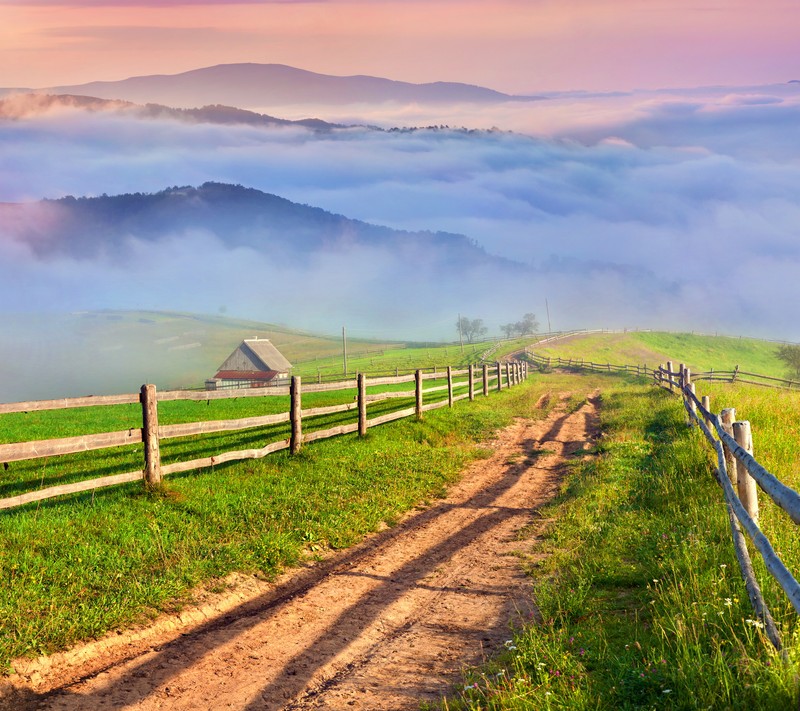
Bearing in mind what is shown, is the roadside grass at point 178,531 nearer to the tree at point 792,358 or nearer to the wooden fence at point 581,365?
the wooden fence at point 581,365

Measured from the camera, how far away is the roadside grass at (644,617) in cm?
446

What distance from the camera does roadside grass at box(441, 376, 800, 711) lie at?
4465mm

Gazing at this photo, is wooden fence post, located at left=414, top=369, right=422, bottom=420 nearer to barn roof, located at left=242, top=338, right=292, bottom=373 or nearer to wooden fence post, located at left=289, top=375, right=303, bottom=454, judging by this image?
wooden fence post, located at left=289, top=375, right=303, bottom=454

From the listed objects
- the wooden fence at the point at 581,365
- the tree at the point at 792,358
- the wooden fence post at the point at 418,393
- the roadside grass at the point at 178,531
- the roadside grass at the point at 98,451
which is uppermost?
the wooden fence post at the point at 418,393

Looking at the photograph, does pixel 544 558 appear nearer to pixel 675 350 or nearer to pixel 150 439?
pixel 150 439

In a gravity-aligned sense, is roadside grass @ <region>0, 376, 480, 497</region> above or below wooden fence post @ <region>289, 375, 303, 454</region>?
below

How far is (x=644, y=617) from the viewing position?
6.54 metres

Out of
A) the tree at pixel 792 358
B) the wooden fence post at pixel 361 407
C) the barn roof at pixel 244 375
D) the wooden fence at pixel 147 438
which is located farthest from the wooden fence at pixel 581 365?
the wooden fence at pixel 147 438

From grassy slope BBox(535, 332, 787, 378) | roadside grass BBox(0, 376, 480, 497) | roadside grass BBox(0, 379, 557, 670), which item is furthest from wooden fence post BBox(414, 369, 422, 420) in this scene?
grassy slope BBox(535, 332, 787, 378)

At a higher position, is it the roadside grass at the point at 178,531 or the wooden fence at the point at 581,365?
the roadside grass at the point at 178,531

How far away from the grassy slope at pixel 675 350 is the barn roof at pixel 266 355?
36.4 m

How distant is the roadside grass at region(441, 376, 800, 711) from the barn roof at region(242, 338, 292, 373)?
8442cm

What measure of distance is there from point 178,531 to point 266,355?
87232mm

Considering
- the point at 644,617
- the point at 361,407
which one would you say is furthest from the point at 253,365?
the point at 644,617
